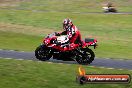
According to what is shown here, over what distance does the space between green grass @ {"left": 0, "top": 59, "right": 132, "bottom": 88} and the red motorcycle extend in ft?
3.50

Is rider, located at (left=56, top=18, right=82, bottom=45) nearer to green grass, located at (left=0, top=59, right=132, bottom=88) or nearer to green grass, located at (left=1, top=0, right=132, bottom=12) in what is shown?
green grass, located at (left=0, top=59, right=132, bottom=88)

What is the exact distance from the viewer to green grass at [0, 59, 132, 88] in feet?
47.1

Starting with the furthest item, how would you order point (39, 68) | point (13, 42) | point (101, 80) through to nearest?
1. point (13, 42)
2. point (39, 68)
3. point (101, 80)

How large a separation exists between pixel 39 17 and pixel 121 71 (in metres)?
41.5

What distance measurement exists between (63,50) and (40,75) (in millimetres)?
3957

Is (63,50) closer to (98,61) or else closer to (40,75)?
(98,61)

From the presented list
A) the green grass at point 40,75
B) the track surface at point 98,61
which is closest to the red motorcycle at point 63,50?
the track surface at point 98,61

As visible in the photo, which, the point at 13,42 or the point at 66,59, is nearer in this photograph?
the point at 66,59

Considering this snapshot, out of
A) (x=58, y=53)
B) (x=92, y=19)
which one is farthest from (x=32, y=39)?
(x=92, y=19)

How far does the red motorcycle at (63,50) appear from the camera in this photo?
1897 centimetres

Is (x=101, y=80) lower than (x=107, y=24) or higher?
higher

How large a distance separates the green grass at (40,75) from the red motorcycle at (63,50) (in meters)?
1.07

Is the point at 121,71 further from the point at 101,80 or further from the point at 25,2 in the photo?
the point at 25,2

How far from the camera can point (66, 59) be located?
19.3 m
